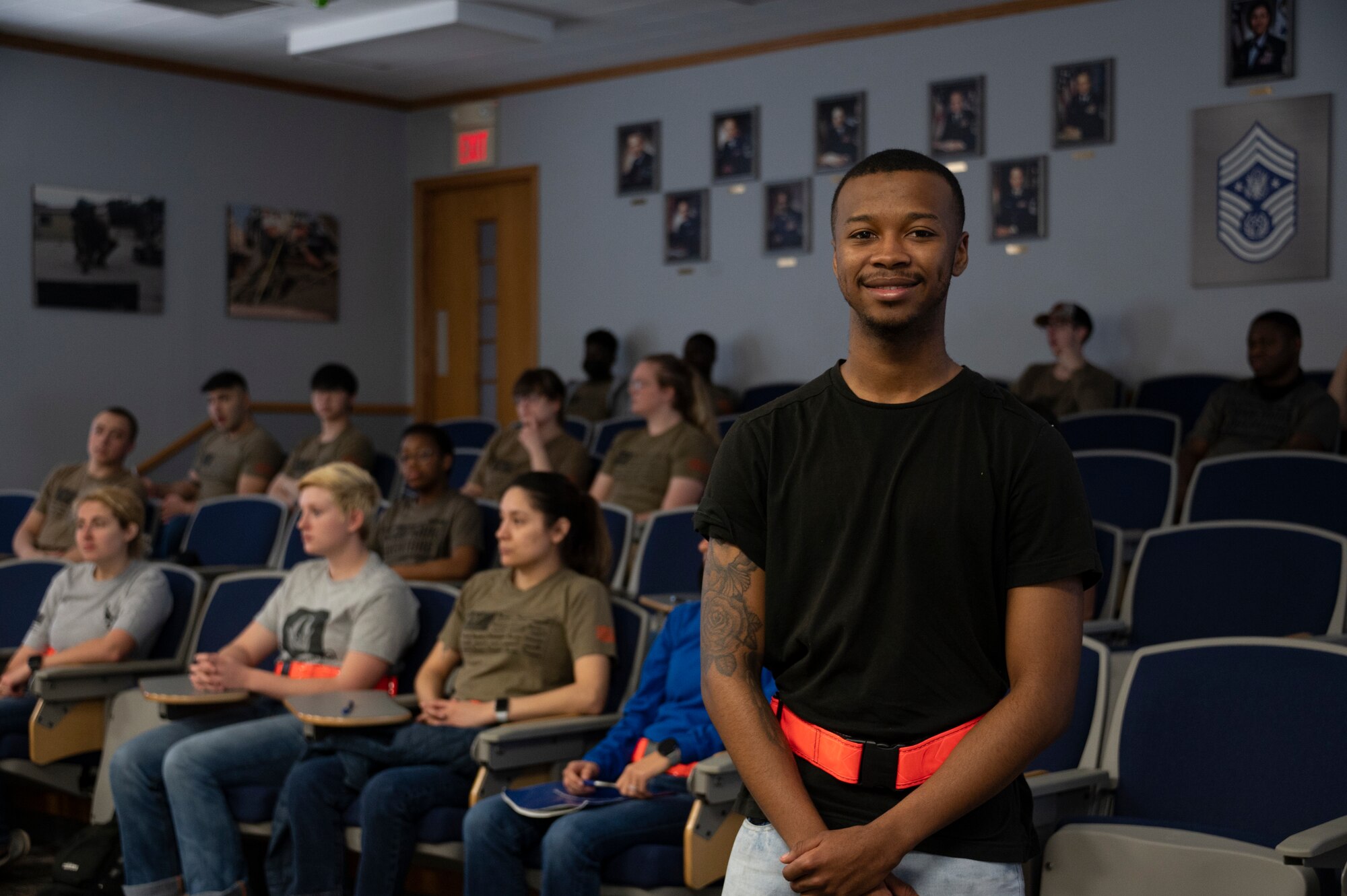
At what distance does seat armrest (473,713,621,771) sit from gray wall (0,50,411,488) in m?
5.40

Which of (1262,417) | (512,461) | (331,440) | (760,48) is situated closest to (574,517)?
(512,461)

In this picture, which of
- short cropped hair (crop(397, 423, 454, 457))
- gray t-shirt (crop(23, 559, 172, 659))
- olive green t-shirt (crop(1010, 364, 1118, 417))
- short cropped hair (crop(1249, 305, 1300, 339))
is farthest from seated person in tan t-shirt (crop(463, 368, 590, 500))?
short cropped hair (crop(1249, 305, 1300, 339))

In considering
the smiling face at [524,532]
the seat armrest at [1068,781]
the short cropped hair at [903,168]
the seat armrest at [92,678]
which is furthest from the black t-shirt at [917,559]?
the seat armrest at [92,678]

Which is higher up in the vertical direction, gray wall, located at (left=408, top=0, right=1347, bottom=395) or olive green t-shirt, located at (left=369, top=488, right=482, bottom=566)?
gray wall, located at (left=408, top=0, right=1347, bottom=395)

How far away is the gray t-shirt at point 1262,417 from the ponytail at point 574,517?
2592 millimetres

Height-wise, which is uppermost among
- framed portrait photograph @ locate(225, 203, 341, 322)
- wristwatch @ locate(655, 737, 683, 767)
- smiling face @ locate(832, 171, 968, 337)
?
framed portrait photograph @ locate(225, 203, 341, 322)

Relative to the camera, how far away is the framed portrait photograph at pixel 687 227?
7652 mm

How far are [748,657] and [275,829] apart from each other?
80.8 inches

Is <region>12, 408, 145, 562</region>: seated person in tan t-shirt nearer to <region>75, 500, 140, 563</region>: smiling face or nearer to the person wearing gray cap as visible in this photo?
<region>75, 500, 140, 563</region>: smiling face

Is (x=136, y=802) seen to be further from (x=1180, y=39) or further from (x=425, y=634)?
(x=1180, y=39)

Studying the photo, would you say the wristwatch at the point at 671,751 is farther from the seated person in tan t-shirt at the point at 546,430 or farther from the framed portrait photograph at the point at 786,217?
the framed portrait photograph at the point at 786,217

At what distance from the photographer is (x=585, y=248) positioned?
26.8 ft

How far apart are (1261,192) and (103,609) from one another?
188 inches

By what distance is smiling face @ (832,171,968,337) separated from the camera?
4.65 feet
